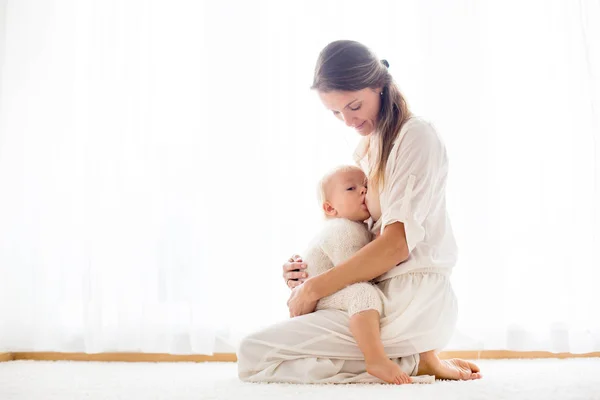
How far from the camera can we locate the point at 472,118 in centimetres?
241

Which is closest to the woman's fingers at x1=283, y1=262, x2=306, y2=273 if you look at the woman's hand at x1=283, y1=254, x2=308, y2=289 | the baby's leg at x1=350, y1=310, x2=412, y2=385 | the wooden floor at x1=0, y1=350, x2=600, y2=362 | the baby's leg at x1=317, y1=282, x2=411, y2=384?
the woman's hand at x1=283, y1=254, x2=308, y2=289

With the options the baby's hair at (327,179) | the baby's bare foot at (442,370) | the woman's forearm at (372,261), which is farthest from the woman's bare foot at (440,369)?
the baby's hair at (327,179)

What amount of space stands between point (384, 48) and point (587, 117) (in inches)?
31.6

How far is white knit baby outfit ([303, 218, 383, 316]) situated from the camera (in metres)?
1.73

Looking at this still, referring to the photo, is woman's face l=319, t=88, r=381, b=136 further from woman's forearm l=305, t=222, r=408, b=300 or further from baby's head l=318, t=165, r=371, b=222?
woman's forearm l=305, t=222, r=408, b=300

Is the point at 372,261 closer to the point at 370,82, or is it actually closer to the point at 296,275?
the point at 296,275

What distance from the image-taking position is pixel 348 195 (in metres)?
1.91

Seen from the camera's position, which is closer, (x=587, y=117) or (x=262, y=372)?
(x=262, y=372)

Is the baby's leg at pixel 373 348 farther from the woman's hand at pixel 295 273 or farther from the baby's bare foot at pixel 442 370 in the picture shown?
the woman's hand at pixel 295 273

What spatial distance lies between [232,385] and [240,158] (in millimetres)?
1006

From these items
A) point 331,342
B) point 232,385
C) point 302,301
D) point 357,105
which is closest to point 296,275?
point 302,301

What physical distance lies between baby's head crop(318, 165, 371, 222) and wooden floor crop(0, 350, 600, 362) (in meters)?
0.76

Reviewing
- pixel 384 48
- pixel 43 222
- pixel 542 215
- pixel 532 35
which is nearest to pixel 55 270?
pixel 43 222

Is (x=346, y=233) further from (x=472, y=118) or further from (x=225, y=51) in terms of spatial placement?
(x=225, y=51)
